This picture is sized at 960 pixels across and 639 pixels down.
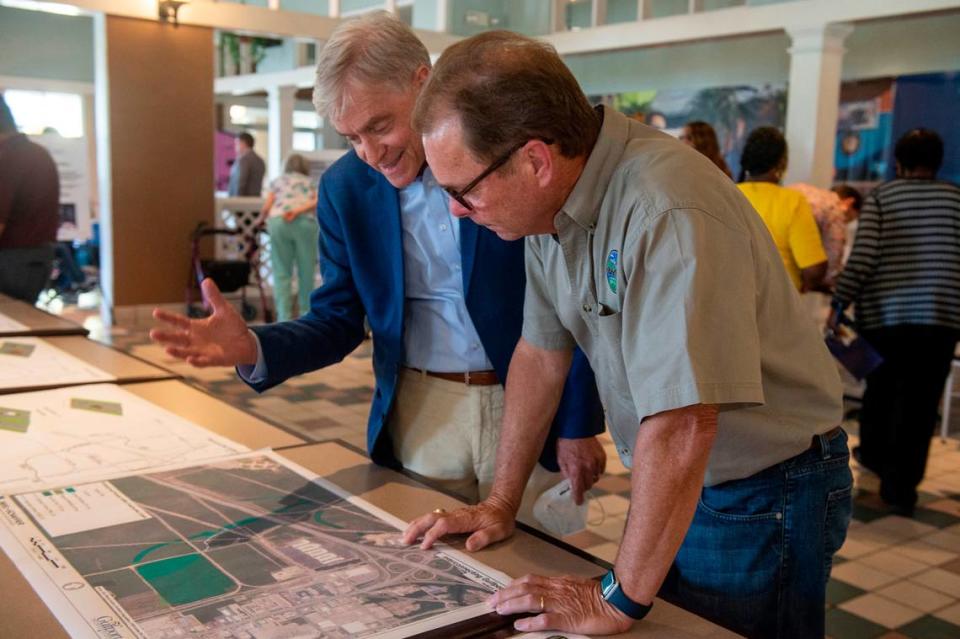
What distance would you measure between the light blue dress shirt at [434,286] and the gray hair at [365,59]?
0.25 metres

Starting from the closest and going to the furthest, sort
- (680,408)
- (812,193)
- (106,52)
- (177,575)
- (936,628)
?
1. (680,408)
2. (177,575)
3. (936,628)
4. (812,193)
5. (106,52)

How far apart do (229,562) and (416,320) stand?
75cm

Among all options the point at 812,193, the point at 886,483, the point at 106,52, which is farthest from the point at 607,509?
the point at 106,52

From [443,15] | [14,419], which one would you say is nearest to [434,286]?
[14,419]

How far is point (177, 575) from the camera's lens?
125 centimetres

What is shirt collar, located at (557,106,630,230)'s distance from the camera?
3.98 ft

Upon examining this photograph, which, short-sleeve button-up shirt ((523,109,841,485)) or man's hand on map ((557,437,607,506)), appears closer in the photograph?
short-sleeve button-up shirt ((523,109,841,485))

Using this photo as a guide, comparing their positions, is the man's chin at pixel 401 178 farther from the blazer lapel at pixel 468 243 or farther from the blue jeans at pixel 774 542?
the blue jeans at pixel 774 542

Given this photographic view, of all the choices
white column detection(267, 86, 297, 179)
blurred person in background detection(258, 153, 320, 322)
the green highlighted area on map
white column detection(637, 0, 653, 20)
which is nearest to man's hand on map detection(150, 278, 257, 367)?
the green highlighted area on map

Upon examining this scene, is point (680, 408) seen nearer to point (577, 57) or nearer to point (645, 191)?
point (645, 191)

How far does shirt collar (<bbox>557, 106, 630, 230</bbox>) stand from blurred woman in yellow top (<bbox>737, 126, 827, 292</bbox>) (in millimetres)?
2919

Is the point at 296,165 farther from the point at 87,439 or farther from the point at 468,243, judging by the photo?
the point at 468,243

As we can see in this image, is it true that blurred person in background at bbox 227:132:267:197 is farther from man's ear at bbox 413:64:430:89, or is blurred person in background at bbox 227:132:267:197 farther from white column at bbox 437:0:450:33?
man's ear at bbox 413:64:430:89

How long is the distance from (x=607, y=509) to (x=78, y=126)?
14.0m
